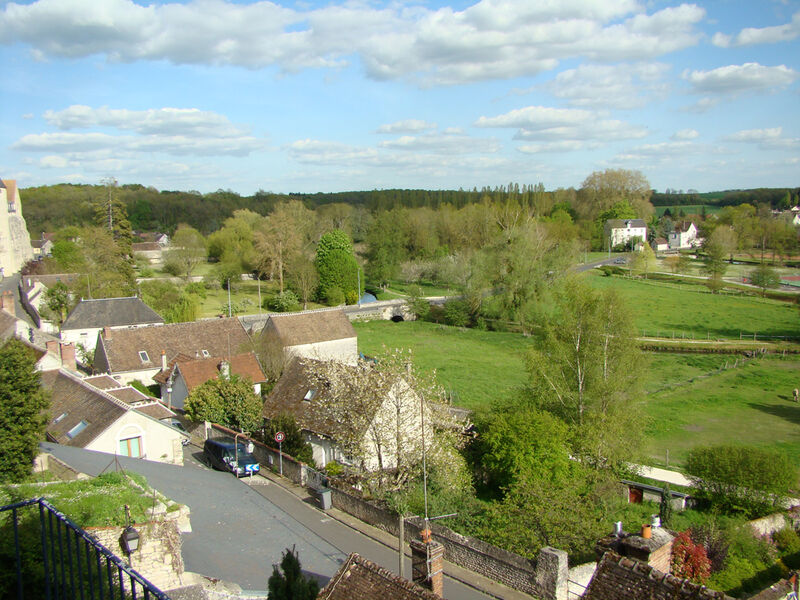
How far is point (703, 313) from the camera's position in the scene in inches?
2340

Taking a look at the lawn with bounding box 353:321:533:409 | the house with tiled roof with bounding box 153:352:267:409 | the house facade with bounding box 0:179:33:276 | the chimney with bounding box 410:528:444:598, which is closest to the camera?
the chimney with bounding box 410:528:444:598

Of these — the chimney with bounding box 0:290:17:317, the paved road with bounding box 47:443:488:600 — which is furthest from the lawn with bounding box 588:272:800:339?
the chimney with bounding box 0:290:17:317

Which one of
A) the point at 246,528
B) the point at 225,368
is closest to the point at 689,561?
the point at 246,528

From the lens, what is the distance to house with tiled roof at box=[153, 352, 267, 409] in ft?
92.0

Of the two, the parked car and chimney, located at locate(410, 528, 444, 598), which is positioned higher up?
chimney, located at locate(410, 528, 444, 598)

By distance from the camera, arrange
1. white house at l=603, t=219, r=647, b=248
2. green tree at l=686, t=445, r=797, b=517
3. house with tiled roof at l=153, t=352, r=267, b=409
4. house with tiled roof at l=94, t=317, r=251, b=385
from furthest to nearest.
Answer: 1. white house at l=603, t=219, r=647, b=248
2. house with tiled roof at l=94, t=317, r=251, b=385
3. house with tiled roof at l=153, t=352, r=267, b=409
4. green tree at l=686, t=445, r=797, b=517

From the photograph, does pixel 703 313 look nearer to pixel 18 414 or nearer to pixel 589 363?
pixel 589 363

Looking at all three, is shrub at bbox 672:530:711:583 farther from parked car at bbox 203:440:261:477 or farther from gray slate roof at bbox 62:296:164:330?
gray slate roof at bbox 62:296:164:330

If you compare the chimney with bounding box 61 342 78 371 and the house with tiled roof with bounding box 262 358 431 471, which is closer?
the house with tiled roof with bounding box 262 358 431 471

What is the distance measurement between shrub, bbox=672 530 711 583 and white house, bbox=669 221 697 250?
391ft

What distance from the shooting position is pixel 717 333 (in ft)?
167

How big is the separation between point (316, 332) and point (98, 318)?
14.0 meters

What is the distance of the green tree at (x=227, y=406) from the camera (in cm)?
2353

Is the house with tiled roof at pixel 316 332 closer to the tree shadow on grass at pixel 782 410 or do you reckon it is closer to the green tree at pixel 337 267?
the green tree at pixel 337 267
